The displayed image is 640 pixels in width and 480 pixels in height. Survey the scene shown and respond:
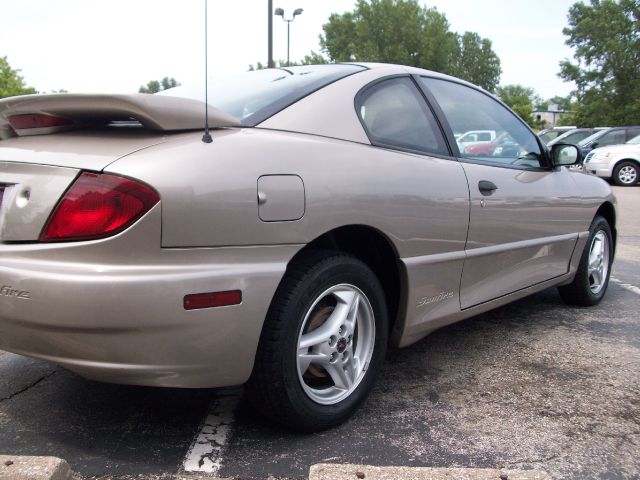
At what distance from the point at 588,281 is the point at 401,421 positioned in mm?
2309

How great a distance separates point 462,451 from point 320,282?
79cm

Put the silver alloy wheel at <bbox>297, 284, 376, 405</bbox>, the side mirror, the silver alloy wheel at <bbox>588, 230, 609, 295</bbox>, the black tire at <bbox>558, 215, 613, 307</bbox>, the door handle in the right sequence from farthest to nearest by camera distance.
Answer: the silver alloy wheel at <bbox>588, 230, 609, 295</bbox>
the black tire at <bbox>558, 215, 613, 307</bbox>
the side mirror
the door handle
the silver alloy wheel at <bbox>297, 284, 376, 405</bbox>

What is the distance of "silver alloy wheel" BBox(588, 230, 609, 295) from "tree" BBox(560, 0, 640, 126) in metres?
28.4

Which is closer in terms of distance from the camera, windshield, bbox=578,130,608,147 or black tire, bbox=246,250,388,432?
black tire, bbox=246,250,388,432

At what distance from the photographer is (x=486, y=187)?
2.94 meters

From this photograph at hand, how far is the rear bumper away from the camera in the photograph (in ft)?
5.86

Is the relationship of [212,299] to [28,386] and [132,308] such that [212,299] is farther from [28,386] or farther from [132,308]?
[28,386]

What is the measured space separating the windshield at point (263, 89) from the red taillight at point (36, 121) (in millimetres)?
613

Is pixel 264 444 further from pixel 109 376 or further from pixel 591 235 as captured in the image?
pixel 591 235

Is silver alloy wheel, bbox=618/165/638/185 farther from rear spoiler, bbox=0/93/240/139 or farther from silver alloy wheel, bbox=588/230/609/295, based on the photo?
rear spoiler, bbox=0/93/240/139

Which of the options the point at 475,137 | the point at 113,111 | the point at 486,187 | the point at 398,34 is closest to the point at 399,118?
the point at 486,187

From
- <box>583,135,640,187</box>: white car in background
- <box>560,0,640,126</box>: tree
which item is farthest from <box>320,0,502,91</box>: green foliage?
<box>583,135,640,187</box>: white car in background

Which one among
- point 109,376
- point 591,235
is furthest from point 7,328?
point 591,235

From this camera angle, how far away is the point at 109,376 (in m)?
1.89
